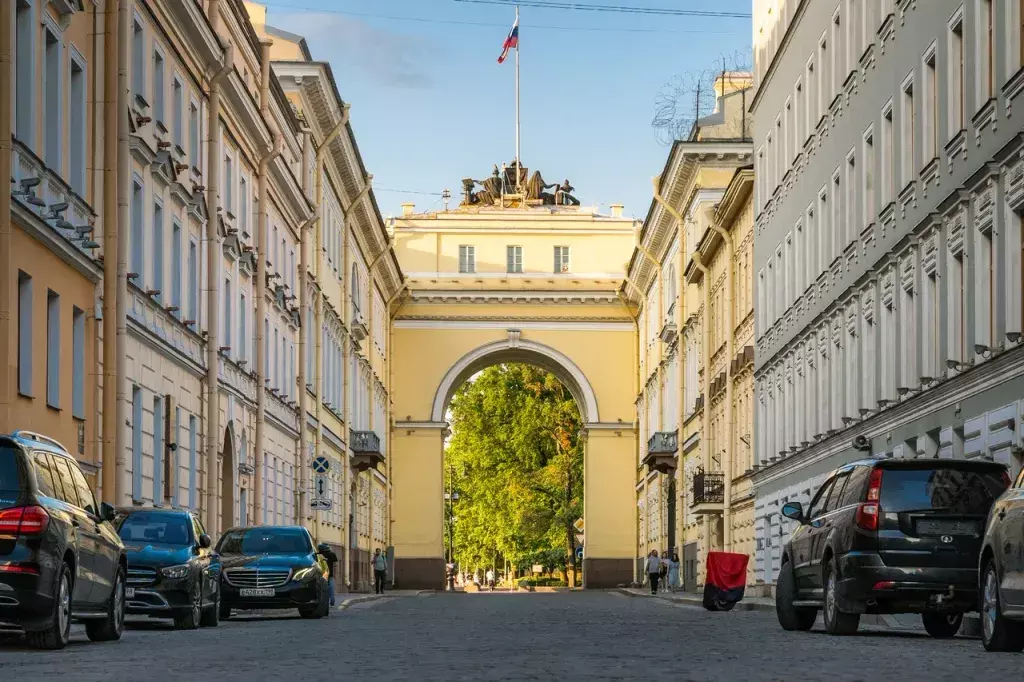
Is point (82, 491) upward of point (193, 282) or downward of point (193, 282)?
downward

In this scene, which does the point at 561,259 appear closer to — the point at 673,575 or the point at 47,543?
the point at 673,575

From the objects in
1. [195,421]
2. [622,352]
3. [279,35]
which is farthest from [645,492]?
[195,421]

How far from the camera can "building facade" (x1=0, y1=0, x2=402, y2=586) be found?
80.9 feet

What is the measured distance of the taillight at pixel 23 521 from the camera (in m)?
15.1

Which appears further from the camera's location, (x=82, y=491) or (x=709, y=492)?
(x=709, y=492)

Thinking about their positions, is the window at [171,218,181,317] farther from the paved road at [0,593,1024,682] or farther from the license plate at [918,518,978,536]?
the license plate at [918,518,978,536]

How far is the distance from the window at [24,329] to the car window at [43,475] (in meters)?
7.62

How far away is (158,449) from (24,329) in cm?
892

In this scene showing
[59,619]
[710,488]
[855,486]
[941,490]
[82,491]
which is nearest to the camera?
[59,619]

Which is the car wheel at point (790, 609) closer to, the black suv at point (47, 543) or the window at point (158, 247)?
the black suv at point (47, 543)

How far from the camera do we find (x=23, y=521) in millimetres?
15203

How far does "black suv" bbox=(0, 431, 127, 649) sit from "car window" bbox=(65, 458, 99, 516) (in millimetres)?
18

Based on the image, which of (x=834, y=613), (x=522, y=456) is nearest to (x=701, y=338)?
(x=522, y=456)

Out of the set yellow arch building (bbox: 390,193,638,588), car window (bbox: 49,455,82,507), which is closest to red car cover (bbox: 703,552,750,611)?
car window (bbox: 49,455,82,507)
